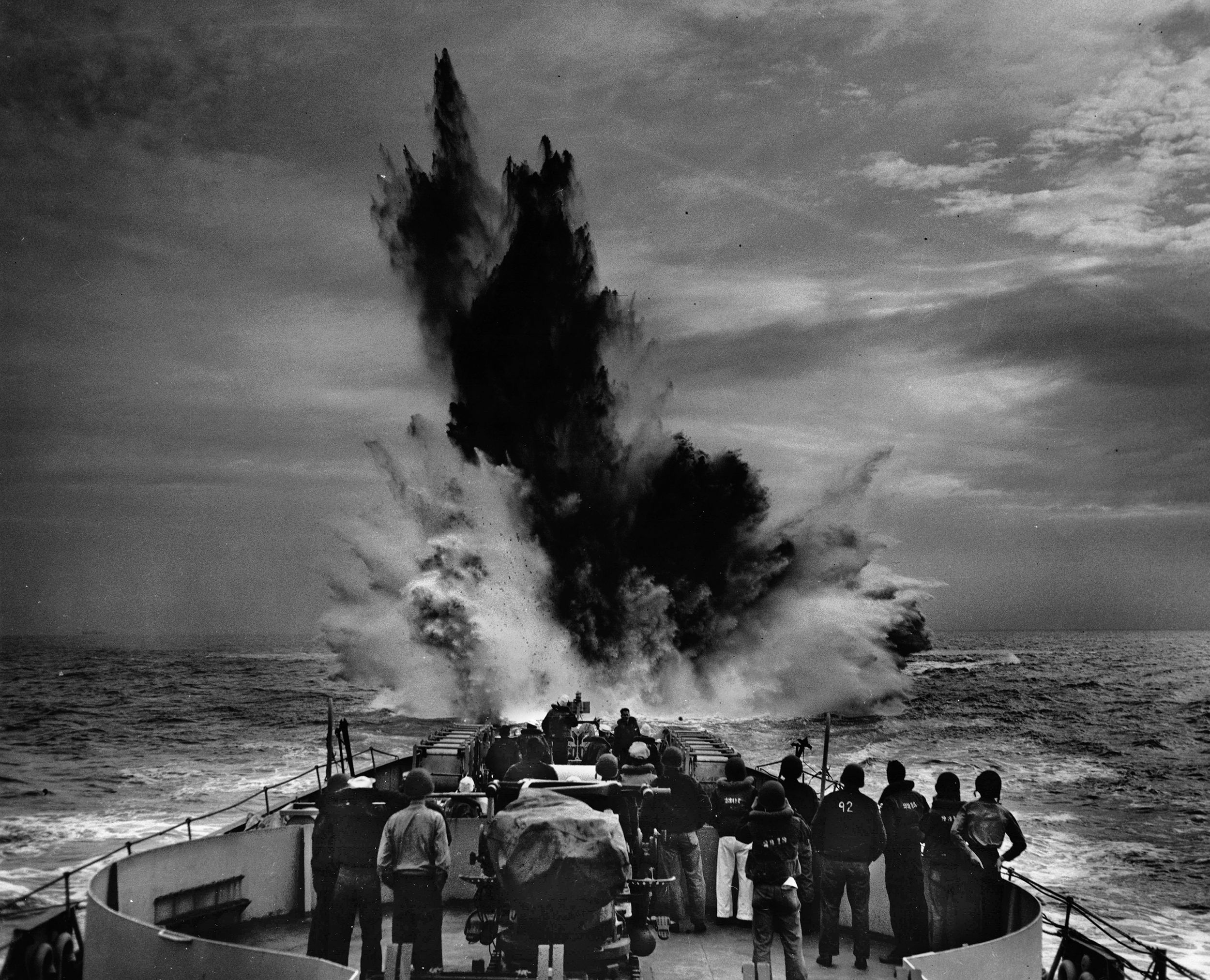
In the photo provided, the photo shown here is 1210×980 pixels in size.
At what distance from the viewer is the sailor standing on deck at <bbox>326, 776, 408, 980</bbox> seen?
9234 mm

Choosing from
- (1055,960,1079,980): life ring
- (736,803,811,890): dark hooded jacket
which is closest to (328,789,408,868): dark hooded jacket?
(736,803,811,890): dark hooded jacket

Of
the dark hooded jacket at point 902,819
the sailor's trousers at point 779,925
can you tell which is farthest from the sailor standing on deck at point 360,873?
the dark hooded jacket at point 902,819

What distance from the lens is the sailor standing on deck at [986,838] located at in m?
9.82

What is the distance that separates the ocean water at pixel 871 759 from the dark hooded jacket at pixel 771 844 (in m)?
17.2

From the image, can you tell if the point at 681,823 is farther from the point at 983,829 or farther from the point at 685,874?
the point at 983,829

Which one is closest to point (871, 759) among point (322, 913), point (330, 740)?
point (330, 740)

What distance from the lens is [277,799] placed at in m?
38.5

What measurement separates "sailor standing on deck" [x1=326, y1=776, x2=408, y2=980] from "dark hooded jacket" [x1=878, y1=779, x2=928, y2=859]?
181 inches

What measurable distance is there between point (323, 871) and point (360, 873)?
0.54 metres

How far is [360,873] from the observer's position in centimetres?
927

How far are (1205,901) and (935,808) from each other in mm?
23405

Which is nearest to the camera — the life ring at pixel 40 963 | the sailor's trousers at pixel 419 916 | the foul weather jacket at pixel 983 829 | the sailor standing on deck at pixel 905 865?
the sailor's trousers at pixel 419 916

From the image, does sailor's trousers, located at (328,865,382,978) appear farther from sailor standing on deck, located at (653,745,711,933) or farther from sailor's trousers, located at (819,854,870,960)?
sailor's trousers, located at (819,854,870,960)

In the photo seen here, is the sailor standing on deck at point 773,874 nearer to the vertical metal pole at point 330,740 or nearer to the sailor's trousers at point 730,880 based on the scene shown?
the sailor's trousers at point 730,880
